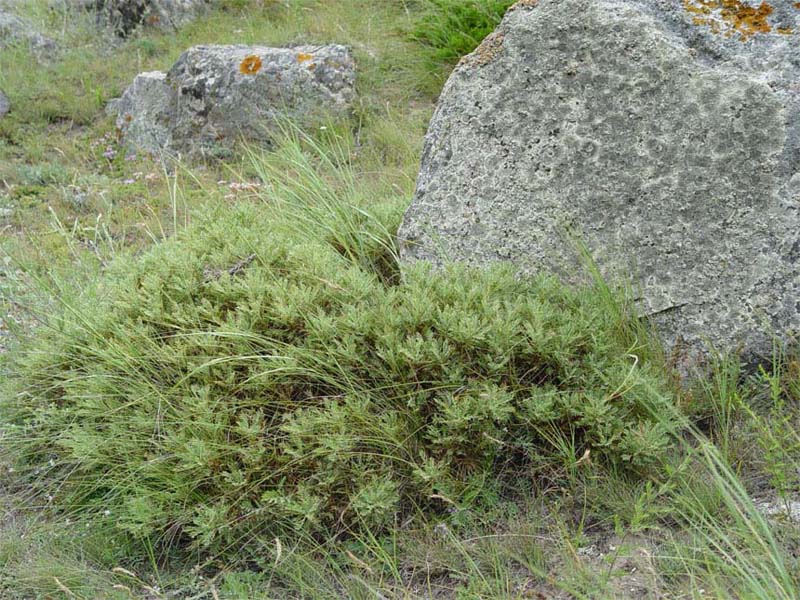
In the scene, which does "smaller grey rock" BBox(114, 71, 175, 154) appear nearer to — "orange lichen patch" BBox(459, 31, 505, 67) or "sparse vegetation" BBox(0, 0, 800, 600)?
"sparse vegetation" BBox(0, 0, 800, 600)

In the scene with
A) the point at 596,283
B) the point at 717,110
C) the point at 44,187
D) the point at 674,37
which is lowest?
the point at 44,187

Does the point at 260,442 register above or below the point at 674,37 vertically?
below

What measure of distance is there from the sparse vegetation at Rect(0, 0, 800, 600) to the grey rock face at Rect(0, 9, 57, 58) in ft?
21.9

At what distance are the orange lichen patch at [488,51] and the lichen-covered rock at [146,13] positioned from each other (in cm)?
677

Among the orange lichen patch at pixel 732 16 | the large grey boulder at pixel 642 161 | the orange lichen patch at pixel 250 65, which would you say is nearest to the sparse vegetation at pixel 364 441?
the large grey boulder at pixel 642 161

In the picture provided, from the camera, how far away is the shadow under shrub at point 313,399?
261 centimetres

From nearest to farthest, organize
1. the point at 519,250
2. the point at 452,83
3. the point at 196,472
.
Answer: the point at 196,472 → the point at 519,250 → the point at 452,83

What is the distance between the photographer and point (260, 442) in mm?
2635

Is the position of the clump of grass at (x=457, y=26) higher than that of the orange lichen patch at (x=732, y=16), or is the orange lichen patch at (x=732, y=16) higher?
the orange lichen patch at (x=732, y=16)

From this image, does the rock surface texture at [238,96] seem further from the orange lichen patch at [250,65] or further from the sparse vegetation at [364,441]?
the sparse vegetation at [364,441]

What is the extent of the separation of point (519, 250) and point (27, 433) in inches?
87.5

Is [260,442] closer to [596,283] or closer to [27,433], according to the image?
[27,433]

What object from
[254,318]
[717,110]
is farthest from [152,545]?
[717,110]

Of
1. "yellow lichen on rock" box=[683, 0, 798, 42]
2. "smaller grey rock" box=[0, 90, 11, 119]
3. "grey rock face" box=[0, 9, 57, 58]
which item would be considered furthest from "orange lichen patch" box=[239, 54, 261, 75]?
"yellow lichen on rock" box=[683, 0, 798, 42]
